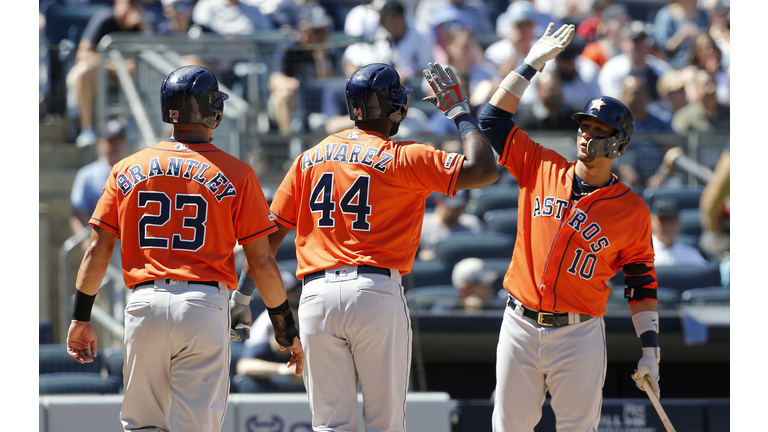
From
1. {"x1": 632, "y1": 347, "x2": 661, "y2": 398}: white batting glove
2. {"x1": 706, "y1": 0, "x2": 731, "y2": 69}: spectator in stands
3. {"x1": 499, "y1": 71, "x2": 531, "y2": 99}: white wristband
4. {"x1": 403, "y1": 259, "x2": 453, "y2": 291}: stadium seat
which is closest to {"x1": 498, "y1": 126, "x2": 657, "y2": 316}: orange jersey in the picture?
{"x1": 632, "y1": 347, "x2": 661, "y2": 398}: white batting glove

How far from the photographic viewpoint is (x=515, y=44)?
9.35m

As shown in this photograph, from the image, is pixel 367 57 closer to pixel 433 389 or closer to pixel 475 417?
pixel 433 389

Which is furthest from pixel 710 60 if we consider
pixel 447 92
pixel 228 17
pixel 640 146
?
pixel 447 92

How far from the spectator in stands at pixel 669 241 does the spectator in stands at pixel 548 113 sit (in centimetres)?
145

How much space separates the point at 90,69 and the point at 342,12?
3758 millimetres

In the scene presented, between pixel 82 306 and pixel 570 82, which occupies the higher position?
pixel 570 82

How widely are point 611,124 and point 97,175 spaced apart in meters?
4.65

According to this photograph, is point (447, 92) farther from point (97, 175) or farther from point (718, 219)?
point (718, 219)

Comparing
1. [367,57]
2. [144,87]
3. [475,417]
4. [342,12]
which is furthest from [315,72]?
[475,417]

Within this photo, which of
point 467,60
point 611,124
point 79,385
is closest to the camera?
point 611,124

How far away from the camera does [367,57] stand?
8.23m

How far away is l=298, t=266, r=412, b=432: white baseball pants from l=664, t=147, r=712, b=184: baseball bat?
5.28 m

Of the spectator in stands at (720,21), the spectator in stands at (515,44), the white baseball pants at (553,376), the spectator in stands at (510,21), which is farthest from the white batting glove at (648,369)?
the spectator in stands at (720,21)

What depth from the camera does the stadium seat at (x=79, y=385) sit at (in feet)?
18.4
